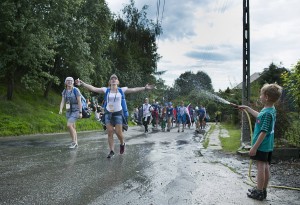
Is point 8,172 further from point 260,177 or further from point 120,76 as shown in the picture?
point 120,76

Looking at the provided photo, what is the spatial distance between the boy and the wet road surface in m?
0.23

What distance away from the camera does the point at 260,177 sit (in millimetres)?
5672

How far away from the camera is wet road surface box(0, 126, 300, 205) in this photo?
5.12 metres

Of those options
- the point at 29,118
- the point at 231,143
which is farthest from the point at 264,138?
the point at 29,118

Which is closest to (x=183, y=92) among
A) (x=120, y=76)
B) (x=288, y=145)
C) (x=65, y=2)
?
(x=120, y=76)

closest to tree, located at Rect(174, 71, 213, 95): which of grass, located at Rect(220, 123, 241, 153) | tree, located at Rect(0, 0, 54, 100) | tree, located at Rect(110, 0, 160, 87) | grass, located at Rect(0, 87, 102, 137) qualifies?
tree, located at Rect(110, 0, 160, 87)

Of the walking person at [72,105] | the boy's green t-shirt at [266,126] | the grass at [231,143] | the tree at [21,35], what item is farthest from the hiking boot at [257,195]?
the tree at [21,35]

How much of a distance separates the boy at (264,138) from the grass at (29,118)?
42.4 feet

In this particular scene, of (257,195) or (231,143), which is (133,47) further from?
(257,195)

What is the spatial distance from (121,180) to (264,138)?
253 centimetres

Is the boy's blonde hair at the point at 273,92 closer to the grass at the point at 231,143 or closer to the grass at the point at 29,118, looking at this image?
the grass at the point at 231,143

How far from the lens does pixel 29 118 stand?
19.6 m

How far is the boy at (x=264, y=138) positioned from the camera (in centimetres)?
552

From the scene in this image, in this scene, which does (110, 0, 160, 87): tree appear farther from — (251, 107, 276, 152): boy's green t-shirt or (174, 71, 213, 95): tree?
(174, 71, 213, 95): tree
